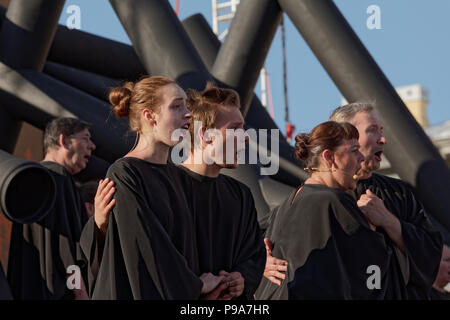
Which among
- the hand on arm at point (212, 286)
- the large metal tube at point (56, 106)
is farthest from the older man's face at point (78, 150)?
the hand on arm at point (212, 286)

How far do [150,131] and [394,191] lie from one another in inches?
66.5

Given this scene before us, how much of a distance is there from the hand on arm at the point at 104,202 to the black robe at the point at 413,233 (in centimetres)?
159

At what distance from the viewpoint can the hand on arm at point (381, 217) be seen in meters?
4.54

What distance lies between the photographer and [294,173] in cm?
745

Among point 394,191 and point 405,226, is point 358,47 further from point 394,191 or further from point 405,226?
point 405,226

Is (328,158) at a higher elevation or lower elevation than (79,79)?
lower

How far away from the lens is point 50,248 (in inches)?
235

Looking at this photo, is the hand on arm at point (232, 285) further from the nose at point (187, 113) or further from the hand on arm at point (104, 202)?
the nose at point (187, 113)

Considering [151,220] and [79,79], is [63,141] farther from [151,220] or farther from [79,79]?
[79,79]

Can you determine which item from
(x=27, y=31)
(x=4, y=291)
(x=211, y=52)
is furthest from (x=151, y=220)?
(x=211, y=52)

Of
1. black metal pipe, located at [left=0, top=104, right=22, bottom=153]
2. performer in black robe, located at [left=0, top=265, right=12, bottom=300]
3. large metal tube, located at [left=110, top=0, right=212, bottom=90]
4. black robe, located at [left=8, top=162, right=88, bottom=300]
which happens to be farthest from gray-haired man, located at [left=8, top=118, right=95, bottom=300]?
black metal pipe, located at [left=0, top=104, right=22, bottom=153]

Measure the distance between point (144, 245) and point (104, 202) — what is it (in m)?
0.26

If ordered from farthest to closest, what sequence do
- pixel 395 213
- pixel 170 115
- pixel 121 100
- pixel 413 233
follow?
pixel 395 213 → pixel 413 233 → pixel 121 100 → pixel 170 115
